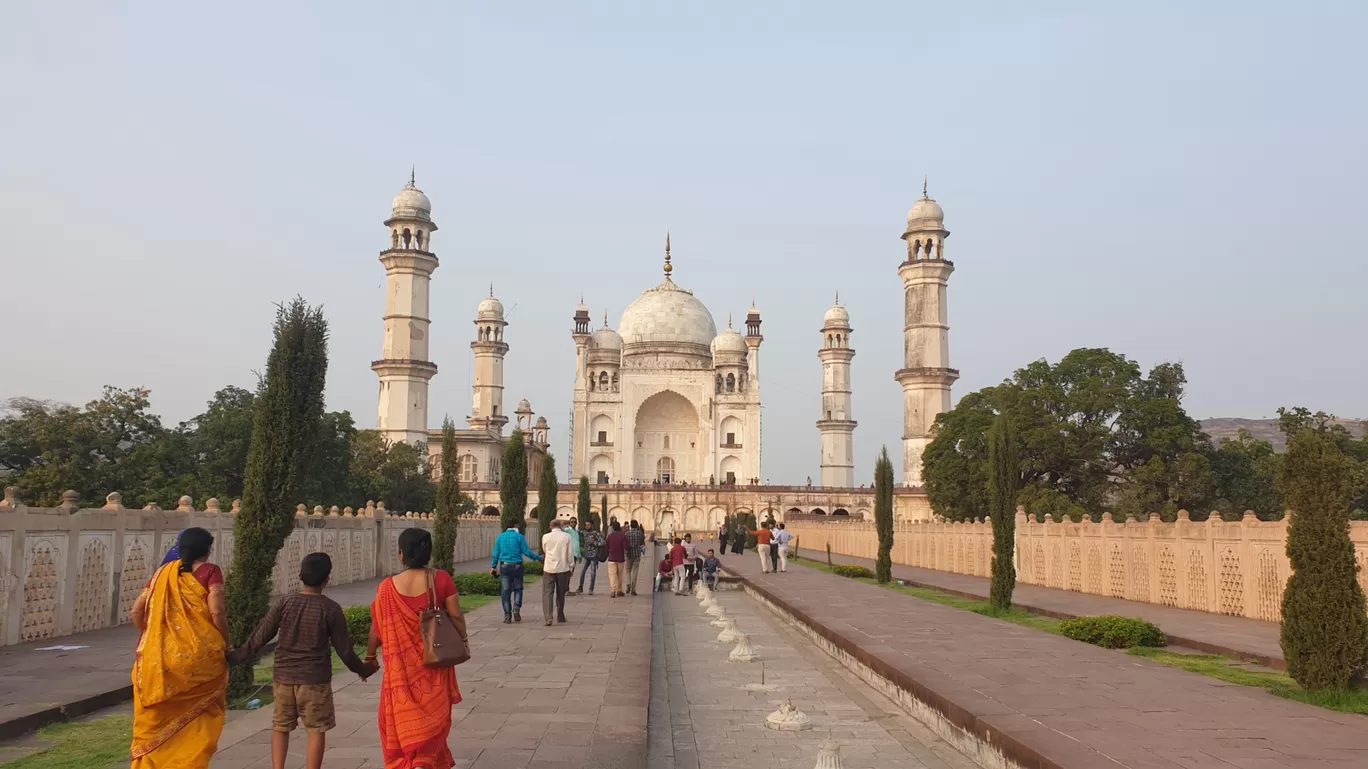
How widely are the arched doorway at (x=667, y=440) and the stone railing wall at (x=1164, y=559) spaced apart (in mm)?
38904

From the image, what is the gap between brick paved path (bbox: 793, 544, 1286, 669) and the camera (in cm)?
1026

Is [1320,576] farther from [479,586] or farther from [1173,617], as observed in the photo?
[479,586]

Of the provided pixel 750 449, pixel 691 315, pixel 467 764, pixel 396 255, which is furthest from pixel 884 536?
pixel 691 315

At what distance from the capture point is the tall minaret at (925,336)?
5256cm

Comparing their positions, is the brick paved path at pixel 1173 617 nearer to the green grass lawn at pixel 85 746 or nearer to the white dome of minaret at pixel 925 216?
the green grass lawn at pixel 85 746

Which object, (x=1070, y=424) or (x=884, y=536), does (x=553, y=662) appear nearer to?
(x=884, y=536)

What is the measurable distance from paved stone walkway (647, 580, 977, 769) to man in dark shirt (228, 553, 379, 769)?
7.36ft

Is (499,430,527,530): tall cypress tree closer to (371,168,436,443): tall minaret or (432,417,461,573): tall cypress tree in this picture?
(432,417,461,573): tall cypress tree

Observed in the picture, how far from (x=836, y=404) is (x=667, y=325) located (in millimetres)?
11208

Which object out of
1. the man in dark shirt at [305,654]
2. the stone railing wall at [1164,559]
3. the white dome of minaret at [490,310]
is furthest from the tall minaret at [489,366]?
the man in dark shirt at [305,654]

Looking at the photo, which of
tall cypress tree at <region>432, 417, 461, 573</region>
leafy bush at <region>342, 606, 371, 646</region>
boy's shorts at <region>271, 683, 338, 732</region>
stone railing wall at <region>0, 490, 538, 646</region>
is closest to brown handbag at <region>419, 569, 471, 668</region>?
boy's shorts at <region>271, 683, 338, 732</region>

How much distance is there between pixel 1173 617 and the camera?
1373cm

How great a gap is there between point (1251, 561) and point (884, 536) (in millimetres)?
9044

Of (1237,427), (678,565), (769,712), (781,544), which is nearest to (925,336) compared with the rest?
(781,544)
